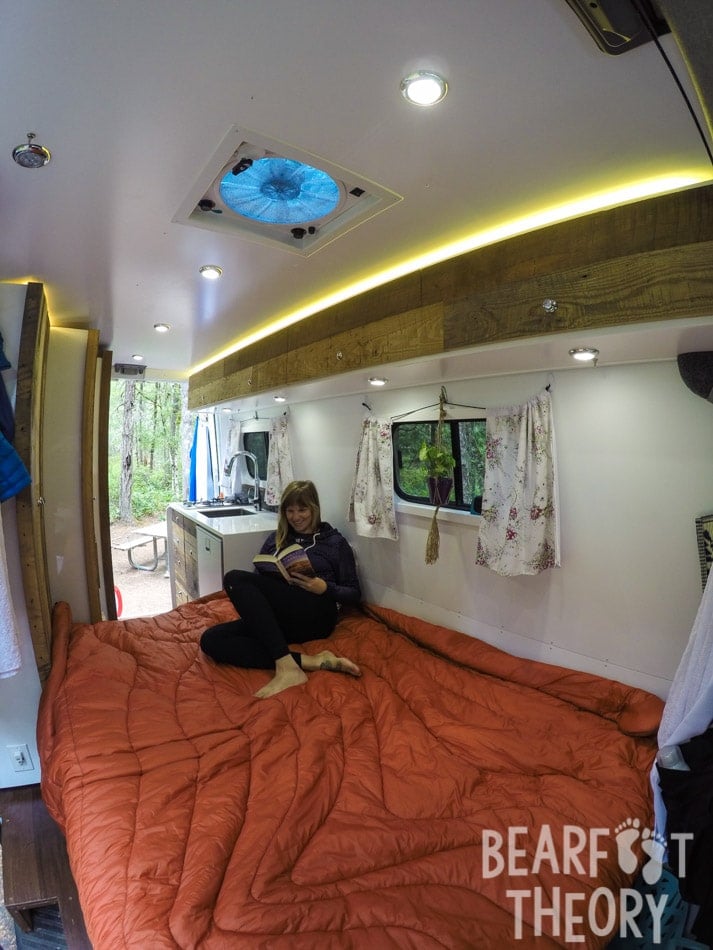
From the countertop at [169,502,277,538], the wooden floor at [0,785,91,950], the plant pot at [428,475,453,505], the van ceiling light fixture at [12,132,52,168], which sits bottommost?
the wooden floor at [0,785,91,950]

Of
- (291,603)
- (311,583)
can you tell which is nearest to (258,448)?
(311,583)

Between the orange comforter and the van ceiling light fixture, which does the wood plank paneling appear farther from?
the orange comforter

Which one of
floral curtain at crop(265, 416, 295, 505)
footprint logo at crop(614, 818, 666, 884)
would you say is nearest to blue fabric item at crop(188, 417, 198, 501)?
floral curtain at crop(265, 416, 295, 505)

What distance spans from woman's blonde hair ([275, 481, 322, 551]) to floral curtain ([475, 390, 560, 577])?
122 centimetres

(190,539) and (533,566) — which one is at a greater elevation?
(533,566)

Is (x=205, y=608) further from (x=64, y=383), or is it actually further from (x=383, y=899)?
(x=383, y=899)

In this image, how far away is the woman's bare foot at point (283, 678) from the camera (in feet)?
6.61

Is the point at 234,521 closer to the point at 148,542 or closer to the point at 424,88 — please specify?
the point at 148,542

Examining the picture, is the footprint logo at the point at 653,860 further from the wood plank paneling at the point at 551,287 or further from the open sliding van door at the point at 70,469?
the open sliding van door at the point at 70,469

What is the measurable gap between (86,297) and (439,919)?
286 cm

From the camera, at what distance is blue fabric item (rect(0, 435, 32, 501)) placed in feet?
5.85

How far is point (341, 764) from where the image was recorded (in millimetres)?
1547

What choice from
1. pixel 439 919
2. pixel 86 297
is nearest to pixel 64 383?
pixel 86 297

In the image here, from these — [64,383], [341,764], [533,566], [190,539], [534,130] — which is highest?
[534,130]
